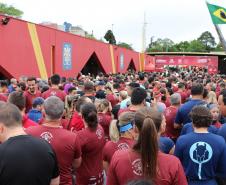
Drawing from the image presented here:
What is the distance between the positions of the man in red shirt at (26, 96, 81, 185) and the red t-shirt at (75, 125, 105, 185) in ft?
2.23

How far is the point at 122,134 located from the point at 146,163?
1.04m

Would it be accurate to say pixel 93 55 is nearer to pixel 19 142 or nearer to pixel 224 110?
pixel 224 110

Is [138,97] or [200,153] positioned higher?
[138,97]

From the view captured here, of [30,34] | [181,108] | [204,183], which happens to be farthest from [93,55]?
[204,183]

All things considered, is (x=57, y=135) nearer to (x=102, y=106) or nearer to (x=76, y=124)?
(x=76, y=124)

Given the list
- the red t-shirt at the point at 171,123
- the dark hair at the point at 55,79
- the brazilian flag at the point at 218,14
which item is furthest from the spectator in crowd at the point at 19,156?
the brazilian flag at the point at 218,14

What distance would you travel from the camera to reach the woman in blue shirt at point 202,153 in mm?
4070

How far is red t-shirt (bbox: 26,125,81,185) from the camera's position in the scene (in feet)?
13.8

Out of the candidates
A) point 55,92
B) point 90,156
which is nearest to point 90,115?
point 90,156

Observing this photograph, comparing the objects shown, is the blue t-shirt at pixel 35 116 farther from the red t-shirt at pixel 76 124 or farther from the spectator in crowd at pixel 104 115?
the spectator in crowd at pixel 104 115

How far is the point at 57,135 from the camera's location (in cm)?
422

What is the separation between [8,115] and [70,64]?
16.8 m

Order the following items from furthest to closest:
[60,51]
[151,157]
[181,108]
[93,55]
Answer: [93,55], [60,51], [181,108], [151,157]

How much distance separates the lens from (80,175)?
204 inches
